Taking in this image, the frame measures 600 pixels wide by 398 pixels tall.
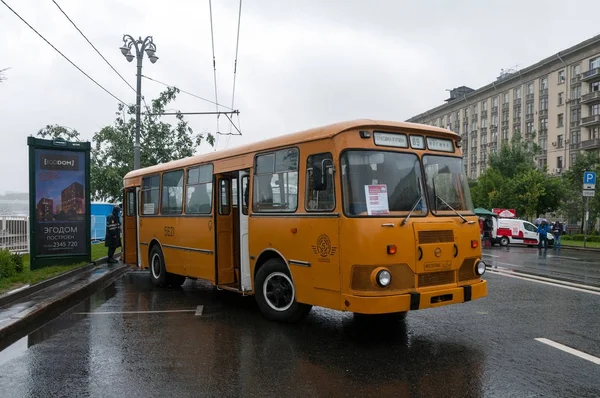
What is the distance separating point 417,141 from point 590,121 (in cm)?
6147

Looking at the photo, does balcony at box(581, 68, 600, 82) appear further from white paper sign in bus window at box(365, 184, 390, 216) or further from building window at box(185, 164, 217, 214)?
white paper sign in bus window at box(365, 184, 390, 216)

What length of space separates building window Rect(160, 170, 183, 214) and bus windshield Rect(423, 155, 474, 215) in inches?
218

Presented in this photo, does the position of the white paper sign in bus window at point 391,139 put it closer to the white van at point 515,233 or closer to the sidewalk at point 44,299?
the sidewalk at point 44,299

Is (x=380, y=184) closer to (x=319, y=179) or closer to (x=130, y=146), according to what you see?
(x=319, y=179)

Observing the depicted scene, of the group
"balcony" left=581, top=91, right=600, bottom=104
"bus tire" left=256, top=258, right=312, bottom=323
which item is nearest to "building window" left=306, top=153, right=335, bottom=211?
"bus tire" left=256, top=258, right=312, bottom=323

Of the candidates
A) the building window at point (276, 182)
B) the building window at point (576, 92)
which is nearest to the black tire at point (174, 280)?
the building window at point (276, 182)

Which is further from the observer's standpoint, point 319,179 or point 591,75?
point 591,75

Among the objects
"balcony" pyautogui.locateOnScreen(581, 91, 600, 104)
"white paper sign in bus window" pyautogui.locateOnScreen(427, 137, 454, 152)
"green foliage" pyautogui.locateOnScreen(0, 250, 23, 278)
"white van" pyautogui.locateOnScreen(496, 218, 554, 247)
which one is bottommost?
"white van" pyautogui.locateOnScreen(496, 218, 554, 247)

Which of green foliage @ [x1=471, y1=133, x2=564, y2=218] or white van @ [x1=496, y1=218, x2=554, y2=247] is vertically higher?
green foliage @ [x1=471, y1=133, x2=564, y2=218]

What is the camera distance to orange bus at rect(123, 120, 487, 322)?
6.30 m

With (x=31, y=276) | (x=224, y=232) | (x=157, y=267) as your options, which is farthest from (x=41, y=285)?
(x=224, y=232)

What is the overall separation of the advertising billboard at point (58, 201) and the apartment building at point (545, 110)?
4001 centimetres

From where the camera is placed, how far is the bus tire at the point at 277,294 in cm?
749

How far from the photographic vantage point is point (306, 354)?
20.0 feet
